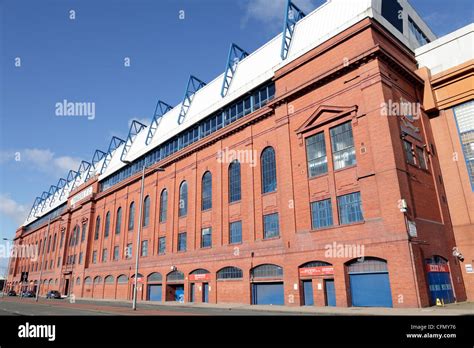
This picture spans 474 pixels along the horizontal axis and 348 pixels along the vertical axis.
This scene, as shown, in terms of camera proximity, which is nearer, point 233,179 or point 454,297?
point 454,297

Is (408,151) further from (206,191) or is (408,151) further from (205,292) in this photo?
(205,292)

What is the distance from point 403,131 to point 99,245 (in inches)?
1970

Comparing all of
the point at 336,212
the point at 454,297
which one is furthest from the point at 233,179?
the point at 454,297

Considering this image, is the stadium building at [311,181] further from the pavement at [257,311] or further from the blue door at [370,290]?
the pavement at [257,311]

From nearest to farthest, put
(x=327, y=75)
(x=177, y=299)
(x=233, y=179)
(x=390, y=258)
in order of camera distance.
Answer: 1. (x=390, y=258)
2. (x=327, y=75)
3. (x=233, y=179)
4. (x=177, y=299)

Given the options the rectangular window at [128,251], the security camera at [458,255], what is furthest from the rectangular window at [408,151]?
the rectangular window at [128,251]

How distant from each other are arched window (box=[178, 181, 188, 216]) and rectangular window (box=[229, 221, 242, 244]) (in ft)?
27.0

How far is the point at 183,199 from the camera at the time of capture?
40031 millimetres

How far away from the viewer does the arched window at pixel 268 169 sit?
3006cm

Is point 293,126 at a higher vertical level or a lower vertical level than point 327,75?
lower

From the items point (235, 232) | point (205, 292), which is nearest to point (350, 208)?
point (235, 232)

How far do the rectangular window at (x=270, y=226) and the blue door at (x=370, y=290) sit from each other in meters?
7.85
